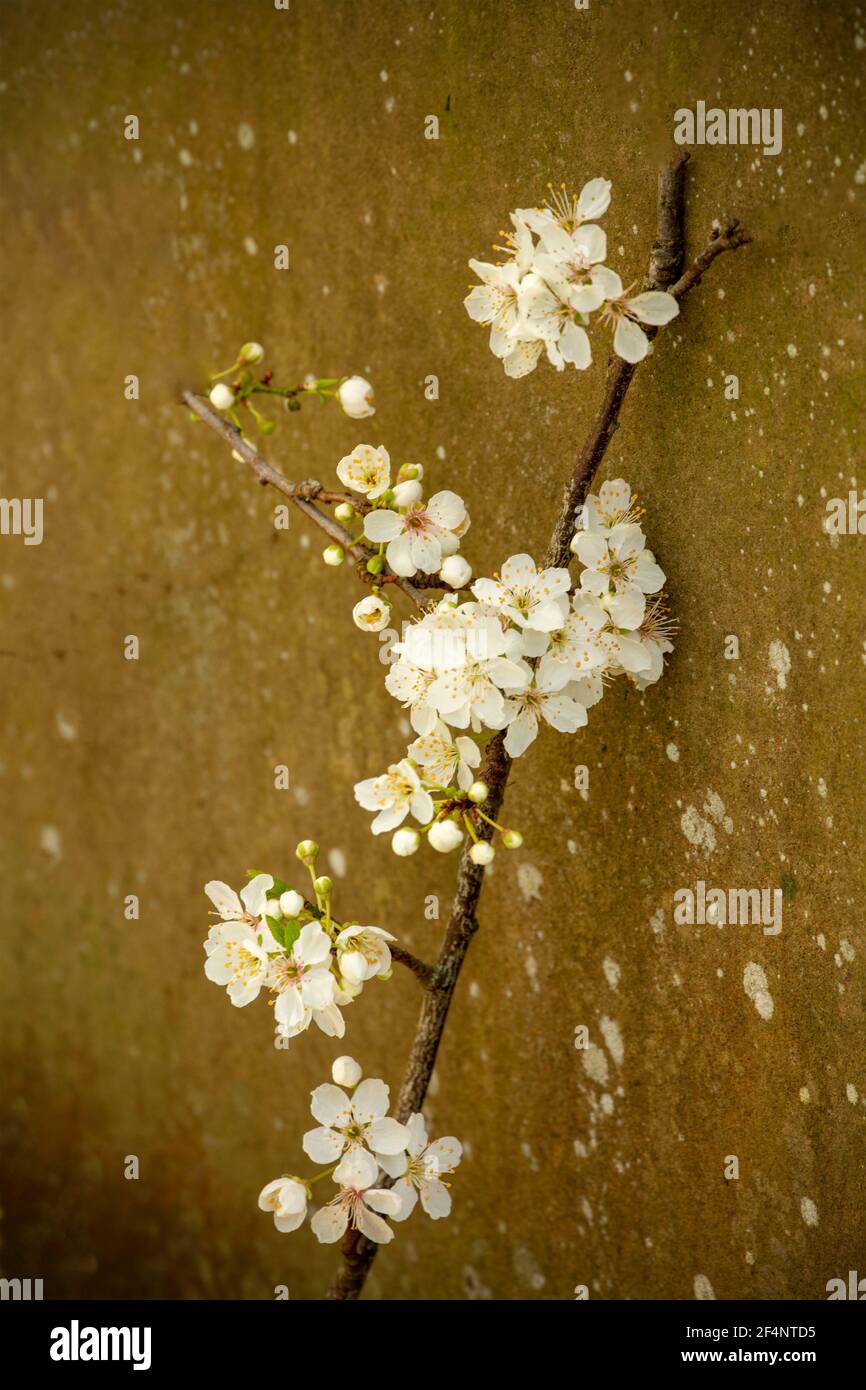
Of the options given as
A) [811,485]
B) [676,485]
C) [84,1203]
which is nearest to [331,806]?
[676,485]

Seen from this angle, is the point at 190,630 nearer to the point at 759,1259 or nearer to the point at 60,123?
the point at 60,123

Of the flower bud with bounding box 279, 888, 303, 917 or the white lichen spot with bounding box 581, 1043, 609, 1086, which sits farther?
the white lichen spot with bounding box 581, 1043, 609, 1086

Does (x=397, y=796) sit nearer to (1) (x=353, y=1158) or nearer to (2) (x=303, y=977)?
(2) (x=303, y=977)

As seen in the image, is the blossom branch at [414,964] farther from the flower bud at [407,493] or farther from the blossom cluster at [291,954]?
the flower bud at [407,493]

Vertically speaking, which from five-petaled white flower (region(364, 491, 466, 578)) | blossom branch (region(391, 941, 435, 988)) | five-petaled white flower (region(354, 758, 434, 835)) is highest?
five-petaled white flower (region(364, 491, 466, 578))

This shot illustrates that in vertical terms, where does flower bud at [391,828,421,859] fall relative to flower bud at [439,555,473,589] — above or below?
below

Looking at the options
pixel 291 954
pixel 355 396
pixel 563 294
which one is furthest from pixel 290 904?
pixel 563 294

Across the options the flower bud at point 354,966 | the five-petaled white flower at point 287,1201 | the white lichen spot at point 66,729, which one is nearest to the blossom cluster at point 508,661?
the flower bud at point 354,966

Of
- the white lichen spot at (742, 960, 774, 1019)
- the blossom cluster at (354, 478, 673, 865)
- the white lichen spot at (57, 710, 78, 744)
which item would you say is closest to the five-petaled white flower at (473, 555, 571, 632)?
the blossom cluster at (354, 478, 673, 865)

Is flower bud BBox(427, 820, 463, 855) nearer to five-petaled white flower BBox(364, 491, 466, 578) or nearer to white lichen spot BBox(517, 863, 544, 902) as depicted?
five-petaled white flower BBox(364, 491, 466, 578)
